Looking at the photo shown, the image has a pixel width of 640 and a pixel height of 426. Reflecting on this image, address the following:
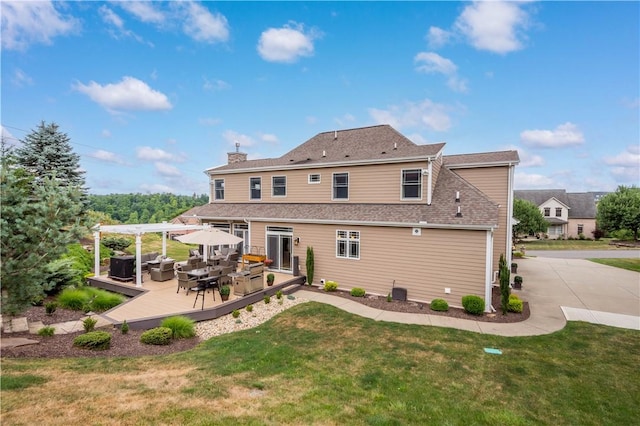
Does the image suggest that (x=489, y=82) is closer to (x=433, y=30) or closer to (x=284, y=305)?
(x=433, y=30)

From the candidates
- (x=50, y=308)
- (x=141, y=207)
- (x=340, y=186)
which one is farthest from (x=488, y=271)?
(x=141, y=207)

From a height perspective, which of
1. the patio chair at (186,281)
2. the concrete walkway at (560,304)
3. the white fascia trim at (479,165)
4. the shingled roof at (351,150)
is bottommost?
the concrete walkway at (560,304)

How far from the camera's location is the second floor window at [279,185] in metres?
16.8

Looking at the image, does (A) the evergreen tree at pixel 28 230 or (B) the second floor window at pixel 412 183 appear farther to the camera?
(B) the second floor window at pixel 412 183

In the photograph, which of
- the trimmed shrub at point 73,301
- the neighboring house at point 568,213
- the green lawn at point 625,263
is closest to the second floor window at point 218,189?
the trimmed shrub at point 73,301

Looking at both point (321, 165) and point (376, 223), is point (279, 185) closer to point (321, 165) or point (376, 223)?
point (321, 165)

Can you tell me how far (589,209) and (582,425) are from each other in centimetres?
5820

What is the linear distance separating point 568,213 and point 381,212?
51.1 meters

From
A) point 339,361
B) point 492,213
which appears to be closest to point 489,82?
point 492,213

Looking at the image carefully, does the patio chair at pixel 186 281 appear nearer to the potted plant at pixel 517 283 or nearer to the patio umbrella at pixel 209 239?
the patio umbrella at pixel 209 239

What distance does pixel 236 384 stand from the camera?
5.38 m

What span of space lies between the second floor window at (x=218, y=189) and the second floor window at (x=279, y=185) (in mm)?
4307

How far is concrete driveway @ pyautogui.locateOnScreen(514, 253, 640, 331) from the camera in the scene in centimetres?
1066

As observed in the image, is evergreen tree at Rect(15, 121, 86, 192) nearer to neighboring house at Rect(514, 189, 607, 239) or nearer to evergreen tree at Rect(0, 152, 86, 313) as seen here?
evergreen tree at Rect(0, 152, 86, 313)
